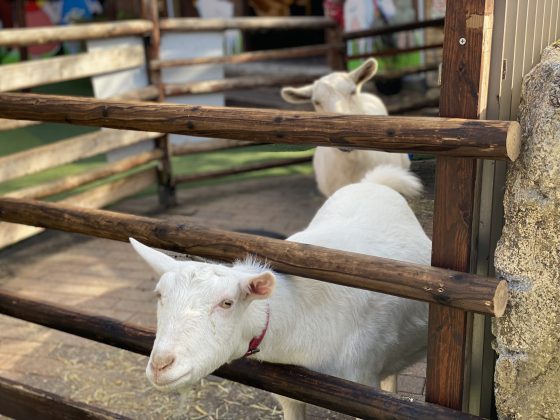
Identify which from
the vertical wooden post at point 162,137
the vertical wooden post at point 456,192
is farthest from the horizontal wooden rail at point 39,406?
the vertical wooden post at point 162,137

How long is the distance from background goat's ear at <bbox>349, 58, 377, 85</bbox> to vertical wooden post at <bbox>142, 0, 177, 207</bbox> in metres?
2.47

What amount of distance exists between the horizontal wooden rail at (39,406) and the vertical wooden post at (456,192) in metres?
1.50

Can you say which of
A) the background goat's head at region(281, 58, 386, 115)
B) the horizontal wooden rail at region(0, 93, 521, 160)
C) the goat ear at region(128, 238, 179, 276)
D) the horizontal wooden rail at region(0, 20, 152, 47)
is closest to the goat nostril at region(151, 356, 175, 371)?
the goat ear at region(128, 238, 179, 276)

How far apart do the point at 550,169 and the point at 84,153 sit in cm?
518

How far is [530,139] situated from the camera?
6.95 feet

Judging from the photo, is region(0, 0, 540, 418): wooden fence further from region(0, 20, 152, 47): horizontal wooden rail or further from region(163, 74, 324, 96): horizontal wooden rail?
region(163, 74, 324, 96): horizontal wooden rail

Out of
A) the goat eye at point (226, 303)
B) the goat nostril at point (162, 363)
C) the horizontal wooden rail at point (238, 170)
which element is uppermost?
the goat eye at point (226, 303)

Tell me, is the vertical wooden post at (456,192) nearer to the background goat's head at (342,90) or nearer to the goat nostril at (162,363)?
the goat nostril at (162,363)

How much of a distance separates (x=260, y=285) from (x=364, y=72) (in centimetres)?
365

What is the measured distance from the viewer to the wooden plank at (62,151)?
5621 mm

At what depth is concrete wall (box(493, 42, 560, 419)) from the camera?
2.08 meters

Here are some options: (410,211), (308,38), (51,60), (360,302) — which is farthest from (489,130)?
(308,38)

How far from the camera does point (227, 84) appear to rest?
777 centimetres

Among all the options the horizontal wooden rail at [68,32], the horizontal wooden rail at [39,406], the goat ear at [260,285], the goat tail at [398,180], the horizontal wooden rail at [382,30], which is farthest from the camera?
the horizontal wooden rail at [382,30]
